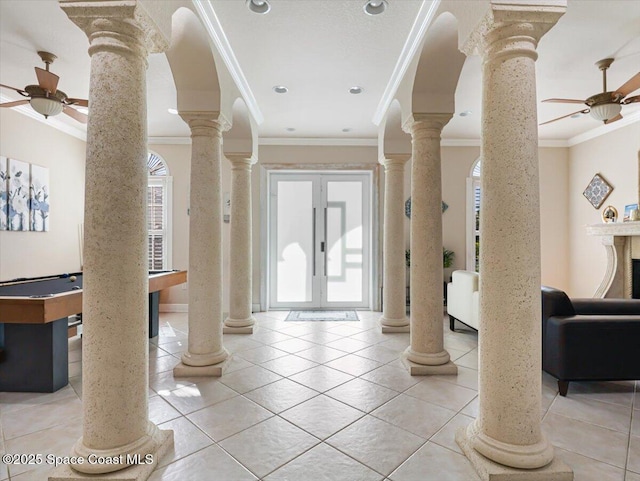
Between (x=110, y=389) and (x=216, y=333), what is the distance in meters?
1.66

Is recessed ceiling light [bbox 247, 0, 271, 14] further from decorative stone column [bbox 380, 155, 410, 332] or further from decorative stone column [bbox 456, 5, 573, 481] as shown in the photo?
decorative stone column [bbox 380, 155, 410, 332]

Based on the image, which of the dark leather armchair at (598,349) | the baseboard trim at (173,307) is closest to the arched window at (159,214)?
the baseboard trim at (173,307)

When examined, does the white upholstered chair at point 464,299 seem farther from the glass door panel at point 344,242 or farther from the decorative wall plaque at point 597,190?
the decorative wall plaque at point 597,190

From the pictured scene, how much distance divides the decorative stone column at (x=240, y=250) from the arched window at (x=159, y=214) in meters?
2.09

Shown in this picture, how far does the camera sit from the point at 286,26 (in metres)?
3.12

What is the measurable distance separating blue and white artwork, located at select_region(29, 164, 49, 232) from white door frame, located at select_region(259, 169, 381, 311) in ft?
10.5

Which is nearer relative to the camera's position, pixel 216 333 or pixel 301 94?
pixel 216 333

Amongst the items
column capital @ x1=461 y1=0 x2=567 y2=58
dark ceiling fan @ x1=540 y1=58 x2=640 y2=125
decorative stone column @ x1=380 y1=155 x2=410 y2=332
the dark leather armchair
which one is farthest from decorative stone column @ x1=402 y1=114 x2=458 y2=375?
dark ceiling fan @ x1=540 y1=58 x2=640 y2=125

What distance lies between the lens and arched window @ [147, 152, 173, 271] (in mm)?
6469

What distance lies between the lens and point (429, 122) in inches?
132

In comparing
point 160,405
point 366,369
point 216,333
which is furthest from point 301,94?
point 160,405

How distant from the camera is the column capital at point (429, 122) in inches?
131

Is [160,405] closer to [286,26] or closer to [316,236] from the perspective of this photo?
[286,26]

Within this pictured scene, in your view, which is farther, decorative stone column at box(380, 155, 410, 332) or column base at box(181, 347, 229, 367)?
decorative stone column at box(380, 155, 410, 332)
